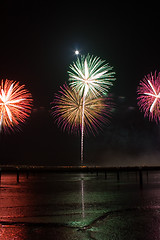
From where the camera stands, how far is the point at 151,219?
493cm

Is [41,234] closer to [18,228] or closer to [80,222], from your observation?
[18,228]

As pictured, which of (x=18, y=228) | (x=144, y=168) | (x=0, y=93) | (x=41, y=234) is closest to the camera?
(x=41, y=234)

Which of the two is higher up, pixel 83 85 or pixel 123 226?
pixel 83 85

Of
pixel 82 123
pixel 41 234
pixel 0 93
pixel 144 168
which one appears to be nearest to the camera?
pixel 41 234

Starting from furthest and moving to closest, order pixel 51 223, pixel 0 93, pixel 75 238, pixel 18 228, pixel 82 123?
pixel 82 123 → pixel 0 93 → pixel 51 223 → pixel 18 228 → pixel 75 238

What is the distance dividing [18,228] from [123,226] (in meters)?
1.98

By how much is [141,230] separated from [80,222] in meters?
1.32

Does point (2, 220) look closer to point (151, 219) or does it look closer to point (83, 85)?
point (151, 219)

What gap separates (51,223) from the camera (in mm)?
4746

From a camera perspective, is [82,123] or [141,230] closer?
[141,230]

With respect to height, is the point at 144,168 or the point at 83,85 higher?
the point at 83,85

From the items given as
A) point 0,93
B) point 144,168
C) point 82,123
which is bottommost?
point 144,168

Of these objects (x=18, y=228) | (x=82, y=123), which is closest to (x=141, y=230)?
(x=18, y=228)

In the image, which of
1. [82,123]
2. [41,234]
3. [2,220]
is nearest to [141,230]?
[41,234]
